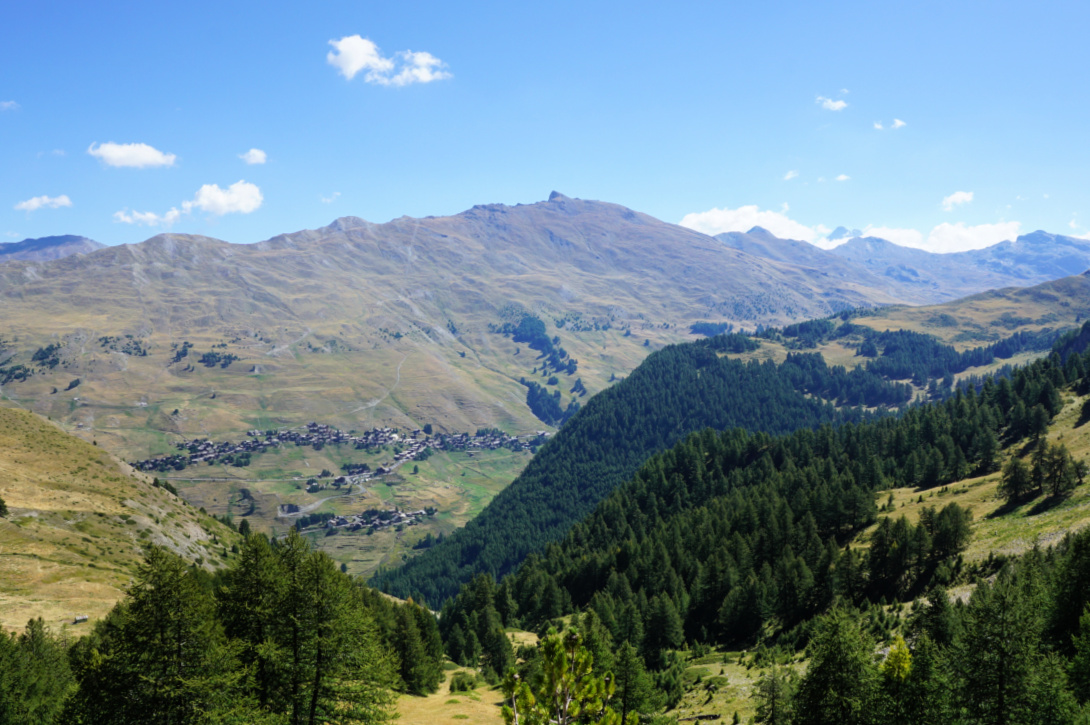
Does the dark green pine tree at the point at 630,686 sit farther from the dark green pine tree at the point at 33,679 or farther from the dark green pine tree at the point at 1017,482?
the dark green pine tree at the point at 1017,482

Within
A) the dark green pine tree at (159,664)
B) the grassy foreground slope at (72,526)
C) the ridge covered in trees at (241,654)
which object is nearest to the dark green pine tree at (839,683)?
the ridge covered in trees at (241,654)

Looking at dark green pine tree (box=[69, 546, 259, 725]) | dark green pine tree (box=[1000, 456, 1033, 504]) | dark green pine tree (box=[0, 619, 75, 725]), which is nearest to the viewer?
dark green pine tree (box=[69, 546, 259, 725])

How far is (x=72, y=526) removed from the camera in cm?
9988

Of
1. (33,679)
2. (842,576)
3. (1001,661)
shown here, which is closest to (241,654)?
(33,679)

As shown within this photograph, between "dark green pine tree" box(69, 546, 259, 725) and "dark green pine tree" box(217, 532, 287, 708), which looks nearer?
"dark green pine tree" box(69, 546, 259, 725)

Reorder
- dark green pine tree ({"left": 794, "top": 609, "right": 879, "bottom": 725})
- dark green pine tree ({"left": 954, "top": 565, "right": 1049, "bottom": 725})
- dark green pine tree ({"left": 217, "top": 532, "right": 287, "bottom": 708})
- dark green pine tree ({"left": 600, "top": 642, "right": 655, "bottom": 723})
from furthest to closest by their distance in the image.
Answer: dark green pine tree ({"left": 600, "top": 642, "right": 655, "bottom": 723}) < dark green pine tree ({"left": 794, "top": 609, "right": 879, "bottom": 725}) < dark green pine tree ({"left": 217, "top": 532, "right": 287, "bottom": 708}) < dark green pine tree ({"left": 954, "top": 565, "right": 1049, "bottom": 725})

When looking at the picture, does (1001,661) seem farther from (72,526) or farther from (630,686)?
(72,526)

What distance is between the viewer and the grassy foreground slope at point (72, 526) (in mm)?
79188

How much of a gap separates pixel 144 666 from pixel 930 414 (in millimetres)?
173056

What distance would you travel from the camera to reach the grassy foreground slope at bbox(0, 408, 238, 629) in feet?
260

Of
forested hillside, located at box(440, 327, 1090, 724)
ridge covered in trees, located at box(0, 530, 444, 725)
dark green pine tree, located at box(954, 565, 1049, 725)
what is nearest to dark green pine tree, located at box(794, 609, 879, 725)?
forested hillside, located at box(440, 327, 1090, 724)

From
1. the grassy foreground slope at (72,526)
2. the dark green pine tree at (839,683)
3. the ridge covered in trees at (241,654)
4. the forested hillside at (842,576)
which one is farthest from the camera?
the grassy foreground slope at (72,526)

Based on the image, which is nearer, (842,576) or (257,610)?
(257,610)

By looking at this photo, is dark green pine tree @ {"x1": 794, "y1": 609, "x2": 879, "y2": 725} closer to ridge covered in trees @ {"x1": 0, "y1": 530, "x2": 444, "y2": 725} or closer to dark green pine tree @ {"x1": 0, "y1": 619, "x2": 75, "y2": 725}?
ridge covered in trees @ {"x1": 0, "y1": 530, "x2": 444, "y2": 725}
